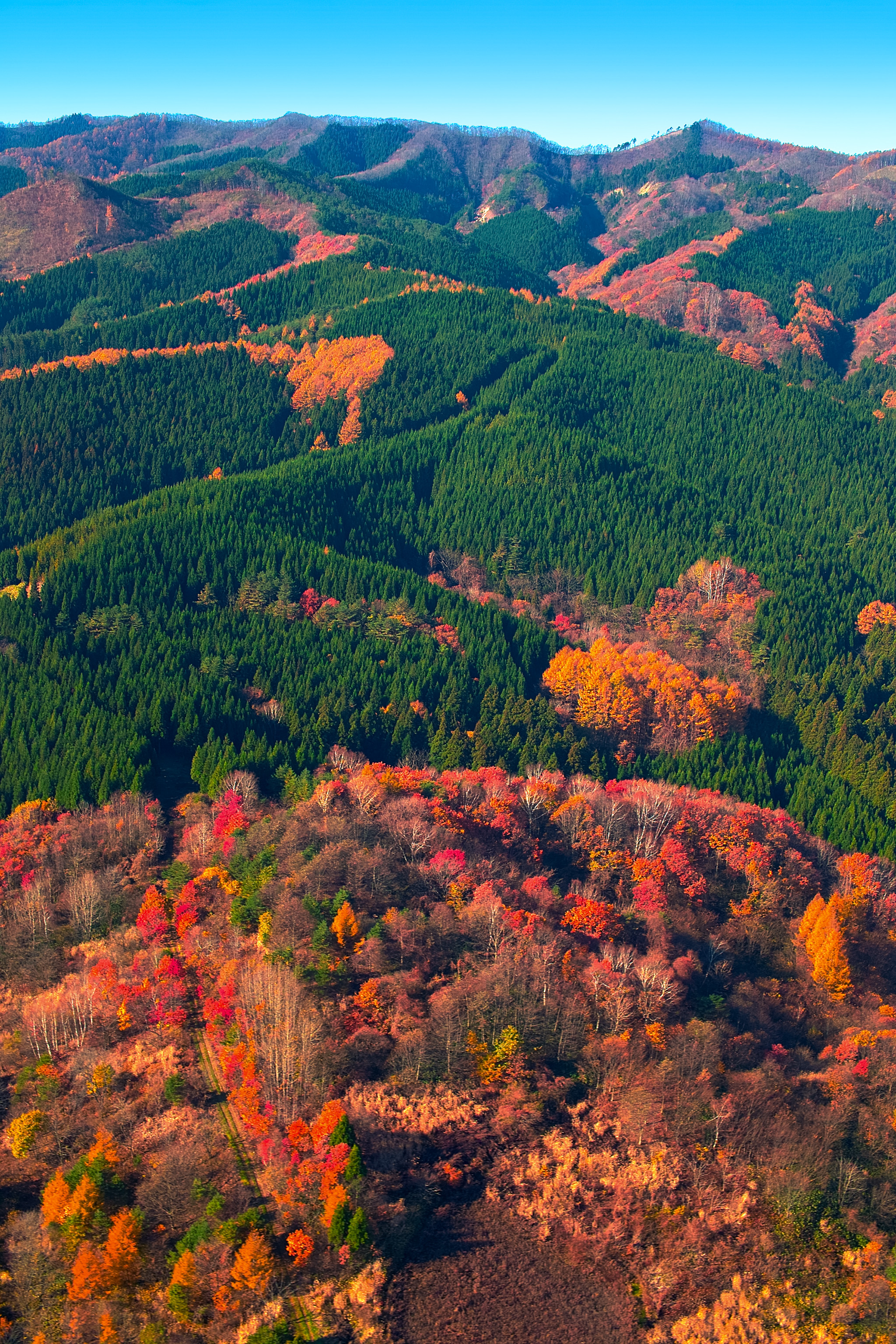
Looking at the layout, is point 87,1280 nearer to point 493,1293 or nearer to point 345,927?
point 493,1293

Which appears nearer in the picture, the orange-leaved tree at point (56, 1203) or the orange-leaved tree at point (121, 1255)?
the orange-leaved tree at point (121, 1255)

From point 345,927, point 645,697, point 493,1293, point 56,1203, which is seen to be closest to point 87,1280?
point 56,1203

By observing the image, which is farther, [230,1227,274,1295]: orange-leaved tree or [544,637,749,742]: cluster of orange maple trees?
[544,637,749,742]: cluster of orange maple trees

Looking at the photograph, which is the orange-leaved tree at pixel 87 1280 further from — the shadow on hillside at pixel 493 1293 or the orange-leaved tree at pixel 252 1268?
the shadow on hillside at pixel 493 1293

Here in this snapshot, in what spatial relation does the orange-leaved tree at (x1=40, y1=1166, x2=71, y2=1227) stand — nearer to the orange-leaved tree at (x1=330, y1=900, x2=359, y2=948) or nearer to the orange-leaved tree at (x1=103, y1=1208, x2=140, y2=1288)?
the orange-leaved tree at (x1=103, y1=1208, x2=140, y2=1288)

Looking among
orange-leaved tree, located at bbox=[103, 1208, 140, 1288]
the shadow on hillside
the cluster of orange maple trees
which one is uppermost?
the cluster of orange maple trees

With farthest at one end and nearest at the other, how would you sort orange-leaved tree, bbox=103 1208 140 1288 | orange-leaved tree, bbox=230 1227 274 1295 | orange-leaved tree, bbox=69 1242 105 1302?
orange-leaved tree, bbox=103 1208 140 1288 → orange-leaved tree, bbox=69 1242 105 1302 → orange-leaved tree, bbox=230 1227 274 1295

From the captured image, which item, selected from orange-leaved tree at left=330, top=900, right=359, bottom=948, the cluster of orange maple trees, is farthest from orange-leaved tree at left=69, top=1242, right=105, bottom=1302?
the cluster of orange maple trees

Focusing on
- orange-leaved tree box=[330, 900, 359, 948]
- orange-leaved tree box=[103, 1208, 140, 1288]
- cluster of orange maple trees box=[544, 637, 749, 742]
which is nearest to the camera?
orange-leaved tree box=[103, 1208, 140, 1288]

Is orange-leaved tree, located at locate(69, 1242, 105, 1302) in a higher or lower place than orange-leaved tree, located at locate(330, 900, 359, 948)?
lower

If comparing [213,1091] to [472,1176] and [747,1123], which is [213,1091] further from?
[747,1123]

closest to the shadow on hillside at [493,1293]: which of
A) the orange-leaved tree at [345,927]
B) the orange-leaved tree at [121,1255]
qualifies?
the orange-leaved tree at [121,1255]
